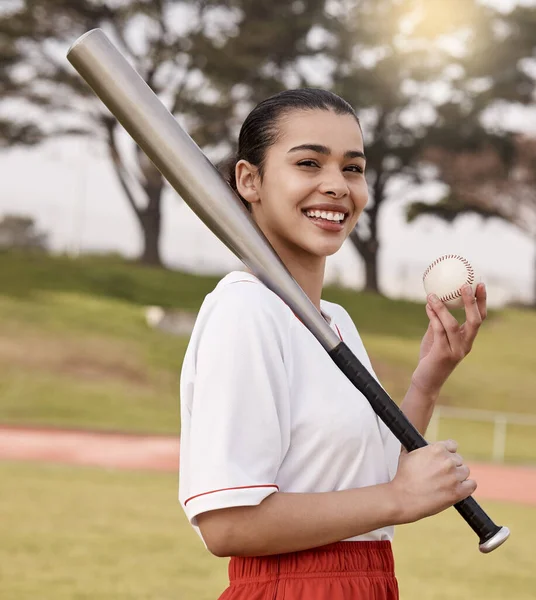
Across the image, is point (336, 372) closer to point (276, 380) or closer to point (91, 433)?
point (276, 380)

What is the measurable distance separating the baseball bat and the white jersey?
0.11 ft

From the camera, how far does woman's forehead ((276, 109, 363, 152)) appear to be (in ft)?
5.82

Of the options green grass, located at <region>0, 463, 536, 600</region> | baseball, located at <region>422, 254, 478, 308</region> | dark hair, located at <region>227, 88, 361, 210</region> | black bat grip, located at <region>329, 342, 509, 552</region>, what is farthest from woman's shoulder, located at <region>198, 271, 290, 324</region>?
green grass, located at <region>0, 463, 536, 600</region>

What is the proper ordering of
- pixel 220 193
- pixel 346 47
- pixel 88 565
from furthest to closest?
pixel 346 47, pixel 88 565, pixel 220 193

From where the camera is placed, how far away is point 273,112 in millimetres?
1842

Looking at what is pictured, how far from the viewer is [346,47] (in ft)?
93.2

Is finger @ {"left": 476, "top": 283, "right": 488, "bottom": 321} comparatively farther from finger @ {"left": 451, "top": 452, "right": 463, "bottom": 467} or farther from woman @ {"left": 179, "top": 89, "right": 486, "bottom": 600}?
finger @ {"left": 451, "top": 452, "right": 463, "bottom": 467}

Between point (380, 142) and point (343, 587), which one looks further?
point (380, 142)

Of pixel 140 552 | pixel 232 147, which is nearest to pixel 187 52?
pixel 232 147

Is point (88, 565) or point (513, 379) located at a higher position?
point (513, 379)

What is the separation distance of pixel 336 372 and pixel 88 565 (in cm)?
530

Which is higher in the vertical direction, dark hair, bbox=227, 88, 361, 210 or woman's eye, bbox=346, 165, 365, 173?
dark hair, bbox=227, 88, 361, 210

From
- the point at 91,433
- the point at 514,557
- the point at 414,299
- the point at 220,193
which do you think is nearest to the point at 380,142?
the point at 414,299

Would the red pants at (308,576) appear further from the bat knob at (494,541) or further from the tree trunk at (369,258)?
the tree trunk at (369,258)
